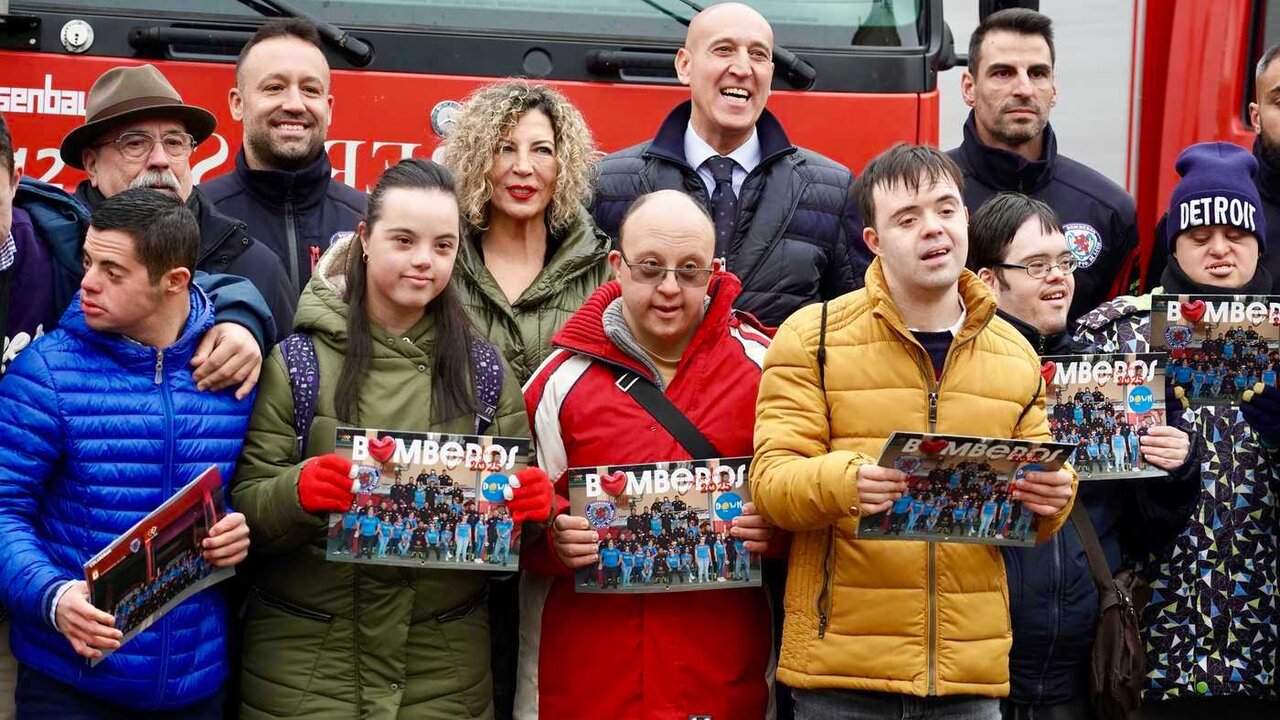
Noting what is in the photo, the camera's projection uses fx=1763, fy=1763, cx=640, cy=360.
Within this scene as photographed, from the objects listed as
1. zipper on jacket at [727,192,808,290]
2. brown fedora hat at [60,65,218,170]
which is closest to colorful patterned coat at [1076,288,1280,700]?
zipper on jacket at [727,192,808,290]

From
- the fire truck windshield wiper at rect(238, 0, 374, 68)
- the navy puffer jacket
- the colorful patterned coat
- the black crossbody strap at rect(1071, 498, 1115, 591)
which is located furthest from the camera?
the fire truck windshield wiper at rect(238, 0, 374, 68)

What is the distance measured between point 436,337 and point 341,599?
69cm

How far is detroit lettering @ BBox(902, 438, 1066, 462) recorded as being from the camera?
3.85 metres

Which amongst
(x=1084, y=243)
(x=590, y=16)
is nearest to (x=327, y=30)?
(x=590, y=16)

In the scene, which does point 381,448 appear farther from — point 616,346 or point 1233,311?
point 1233,311

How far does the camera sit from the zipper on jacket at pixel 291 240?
535 cm

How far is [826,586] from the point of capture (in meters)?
4.15

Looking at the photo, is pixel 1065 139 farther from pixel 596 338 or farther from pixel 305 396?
pixel 305 396

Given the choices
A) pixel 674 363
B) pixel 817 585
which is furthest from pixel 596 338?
pixel 817 585

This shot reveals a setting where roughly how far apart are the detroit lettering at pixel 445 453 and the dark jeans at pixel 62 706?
75 centimetres

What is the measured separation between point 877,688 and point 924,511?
1.40ft

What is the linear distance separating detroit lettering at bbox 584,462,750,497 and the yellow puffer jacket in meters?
0.13

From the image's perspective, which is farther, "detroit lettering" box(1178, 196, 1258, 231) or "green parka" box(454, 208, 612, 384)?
"detroit lettering" box(1178, 196, 1258, 231)

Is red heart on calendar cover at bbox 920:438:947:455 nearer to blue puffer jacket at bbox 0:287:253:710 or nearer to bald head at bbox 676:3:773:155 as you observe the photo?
blue puffer jacket at bbox 0:287:253:710
